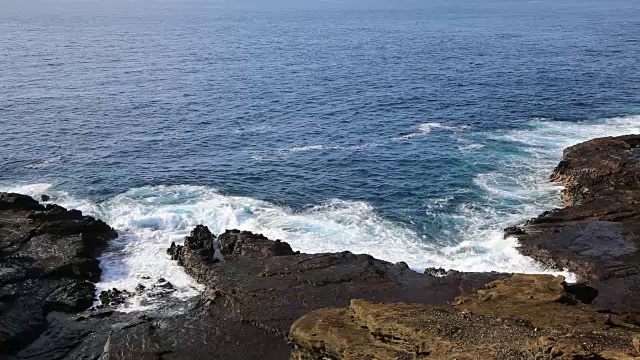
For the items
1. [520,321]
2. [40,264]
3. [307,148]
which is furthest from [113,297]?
[307,148]

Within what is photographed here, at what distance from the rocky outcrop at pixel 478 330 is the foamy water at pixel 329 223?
15357mm

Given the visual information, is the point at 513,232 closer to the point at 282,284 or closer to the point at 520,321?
the point at 282,284

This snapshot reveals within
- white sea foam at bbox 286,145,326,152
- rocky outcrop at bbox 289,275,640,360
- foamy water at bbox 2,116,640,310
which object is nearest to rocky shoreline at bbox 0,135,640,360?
rocky outcrop at bbox 289,275,640,360

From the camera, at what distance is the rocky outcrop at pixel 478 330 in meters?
21.4

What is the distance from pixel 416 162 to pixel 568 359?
4979cm

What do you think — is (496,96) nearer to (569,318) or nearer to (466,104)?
(466,104)

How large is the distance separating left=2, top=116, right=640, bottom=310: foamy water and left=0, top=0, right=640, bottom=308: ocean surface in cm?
21

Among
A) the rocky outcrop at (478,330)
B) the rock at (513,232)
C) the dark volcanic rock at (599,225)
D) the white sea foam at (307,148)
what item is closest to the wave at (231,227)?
the rock at (513,232)

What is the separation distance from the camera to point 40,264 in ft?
140

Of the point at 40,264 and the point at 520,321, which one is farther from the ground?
the point at 520,321

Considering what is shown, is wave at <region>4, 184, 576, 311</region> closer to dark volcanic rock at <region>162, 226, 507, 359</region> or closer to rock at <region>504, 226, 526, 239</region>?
rock at <region>504, 226, 526, 239</region>

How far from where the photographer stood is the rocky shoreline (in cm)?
2381

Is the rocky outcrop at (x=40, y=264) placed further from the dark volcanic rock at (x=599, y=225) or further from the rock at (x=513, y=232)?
the dark volcanic rock at (x=599, y=225)

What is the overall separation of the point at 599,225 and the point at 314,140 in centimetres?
4086
